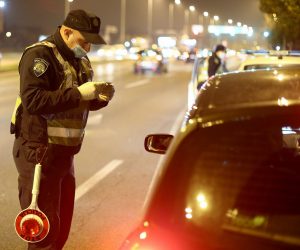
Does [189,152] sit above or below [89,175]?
above

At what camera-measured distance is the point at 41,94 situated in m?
Result: 4.03

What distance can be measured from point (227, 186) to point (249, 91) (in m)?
0.56

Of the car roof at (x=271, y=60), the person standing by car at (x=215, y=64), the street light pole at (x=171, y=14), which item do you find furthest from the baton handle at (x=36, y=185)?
the street light pole at (x=171, y=14)

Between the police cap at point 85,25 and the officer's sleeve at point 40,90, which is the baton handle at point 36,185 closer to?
the officer's sleeve at point 40,90

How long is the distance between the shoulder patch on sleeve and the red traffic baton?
0.54m

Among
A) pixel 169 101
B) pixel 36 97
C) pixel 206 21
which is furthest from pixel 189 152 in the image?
pixel 206 21

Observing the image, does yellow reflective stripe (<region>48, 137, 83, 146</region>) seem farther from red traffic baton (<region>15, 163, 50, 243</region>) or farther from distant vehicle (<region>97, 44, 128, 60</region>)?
distant vehicle (<region>97, 44, 128, 60</region>)

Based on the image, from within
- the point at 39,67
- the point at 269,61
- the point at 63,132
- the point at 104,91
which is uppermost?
the point at 39,67

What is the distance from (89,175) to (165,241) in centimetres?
657

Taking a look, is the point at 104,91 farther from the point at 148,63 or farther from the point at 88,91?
the point at 148,63

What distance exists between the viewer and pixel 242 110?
2566mm

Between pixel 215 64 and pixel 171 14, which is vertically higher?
pixel 215 64

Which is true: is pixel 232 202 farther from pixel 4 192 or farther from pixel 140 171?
pixel 140 171

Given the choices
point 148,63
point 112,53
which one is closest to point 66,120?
point 148,63
